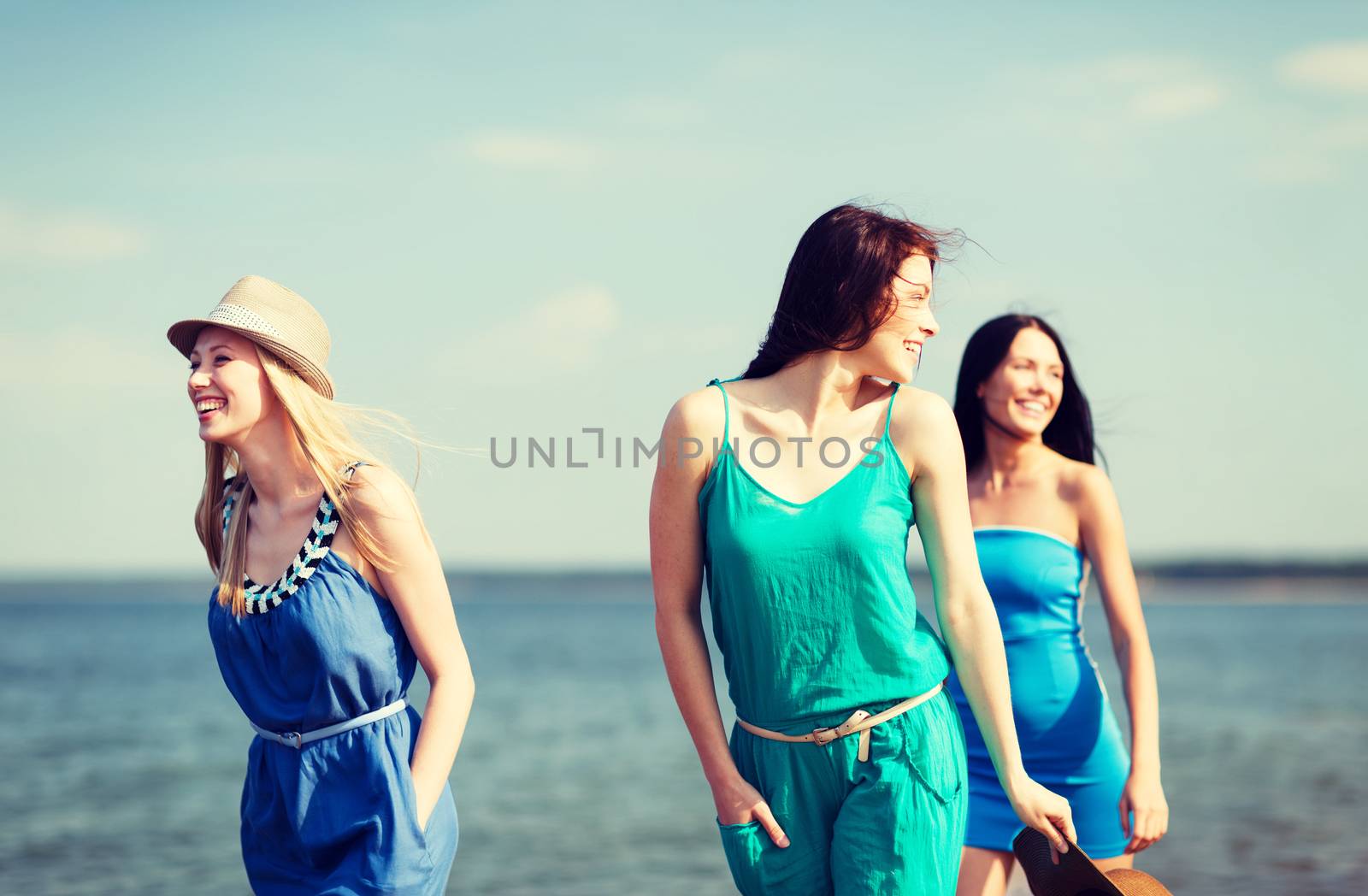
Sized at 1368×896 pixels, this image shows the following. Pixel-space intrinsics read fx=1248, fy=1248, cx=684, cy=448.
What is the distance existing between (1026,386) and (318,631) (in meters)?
2.18

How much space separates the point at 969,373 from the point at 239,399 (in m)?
2.16

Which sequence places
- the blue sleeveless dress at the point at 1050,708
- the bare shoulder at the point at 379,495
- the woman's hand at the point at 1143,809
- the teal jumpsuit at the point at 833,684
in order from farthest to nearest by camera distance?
the blue sleeveless dress at the point at 1050,708 → the woman's hand at the point at 1143,809 → the bare shoulder at the point at 379,495 → the teal jumpsuit at the point at 833,684

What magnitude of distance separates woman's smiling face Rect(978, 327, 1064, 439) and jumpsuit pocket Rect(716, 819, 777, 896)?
1.75 metres

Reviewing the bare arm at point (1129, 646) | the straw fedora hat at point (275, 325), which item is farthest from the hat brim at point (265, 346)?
the bare arm at point (1129, 646)

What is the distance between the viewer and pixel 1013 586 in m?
3.48

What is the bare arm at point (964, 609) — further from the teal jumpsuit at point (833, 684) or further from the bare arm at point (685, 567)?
the bare arm at point (685, 567)

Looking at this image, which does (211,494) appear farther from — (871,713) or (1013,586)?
(1013,586)

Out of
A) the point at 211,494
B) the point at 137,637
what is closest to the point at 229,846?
the point at 211,494

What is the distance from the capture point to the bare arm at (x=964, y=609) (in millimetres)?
2410

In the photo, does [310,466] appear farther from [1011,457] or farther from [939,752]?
[1011,457]

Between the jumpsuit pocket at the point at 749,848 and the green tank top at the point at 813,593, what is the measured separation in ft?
0.64

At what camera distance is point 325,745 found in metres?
2.46

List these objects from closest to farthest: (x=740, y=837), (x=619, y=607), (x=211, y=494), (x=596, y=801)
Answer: (x=740, y=837) < (x=211, y=494) < (x=596, y=801) < (x=619, y=607)

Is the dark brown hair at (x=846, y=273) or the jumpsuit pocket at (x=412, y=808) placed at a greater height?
the dark brown hair at (x=846, y=273)
